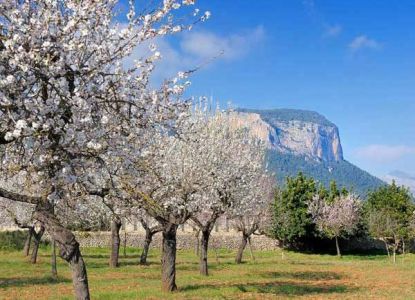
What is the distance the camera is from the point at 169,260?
24.7 meters

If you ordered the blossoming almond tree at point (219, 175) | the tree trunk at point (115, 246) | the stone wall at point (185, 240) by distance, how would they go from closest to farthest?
the blossoming almond tree at point (219, 175)
the tree trunk at point (115, 246)
the stone wall at point (185, 240)

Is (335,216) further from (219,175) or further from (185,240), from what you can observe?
(219,175)

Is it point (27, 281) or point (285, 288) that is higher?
point (27, 281)

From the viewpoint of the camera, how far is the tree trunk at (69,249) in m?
13.0

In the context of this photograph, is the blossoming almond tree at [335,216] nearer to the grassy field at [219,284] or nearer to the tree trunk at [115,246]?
the grassy field at [219,284]

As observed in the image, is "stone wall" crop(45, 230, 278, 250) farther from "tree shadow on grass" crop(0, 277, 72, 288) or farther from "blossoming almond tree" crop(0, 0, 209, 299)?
"blossoming almond tree" crop(0, 0, 209, 299)

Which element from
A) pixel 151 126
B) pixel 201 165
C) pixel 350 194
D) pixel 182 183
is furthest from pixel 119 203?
pixel 350 194

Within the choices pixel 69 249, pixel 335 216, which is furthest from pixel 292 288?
pixel 335 216

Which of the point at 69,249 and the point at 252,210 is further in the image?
the point at 252,210

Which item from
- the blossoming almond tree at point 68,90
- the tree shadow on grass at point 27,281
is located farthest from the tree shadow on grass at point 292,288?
the blossoming almond tree at point 68,90

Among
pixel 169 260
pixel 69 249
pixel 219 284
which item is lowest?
pixel 219 284

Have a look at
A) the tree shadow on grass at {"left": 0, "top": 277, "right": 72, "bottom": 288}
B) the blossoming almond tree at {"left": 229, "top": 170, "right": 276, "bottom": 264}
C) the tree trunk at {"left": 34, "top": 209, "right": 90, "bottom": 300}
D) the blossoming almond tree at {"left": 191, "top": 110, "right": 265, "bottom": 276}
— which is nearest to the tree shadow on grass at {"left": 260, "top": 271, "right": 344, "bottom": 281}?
the blossoming almond tree at {"left": 229, "top": 170, "right": 276, "bottom": 264}

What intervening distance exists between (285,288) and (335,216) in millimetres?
37631

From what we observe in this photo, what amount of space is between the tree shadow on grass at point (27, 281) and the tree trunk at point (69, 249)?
50.2 feet
